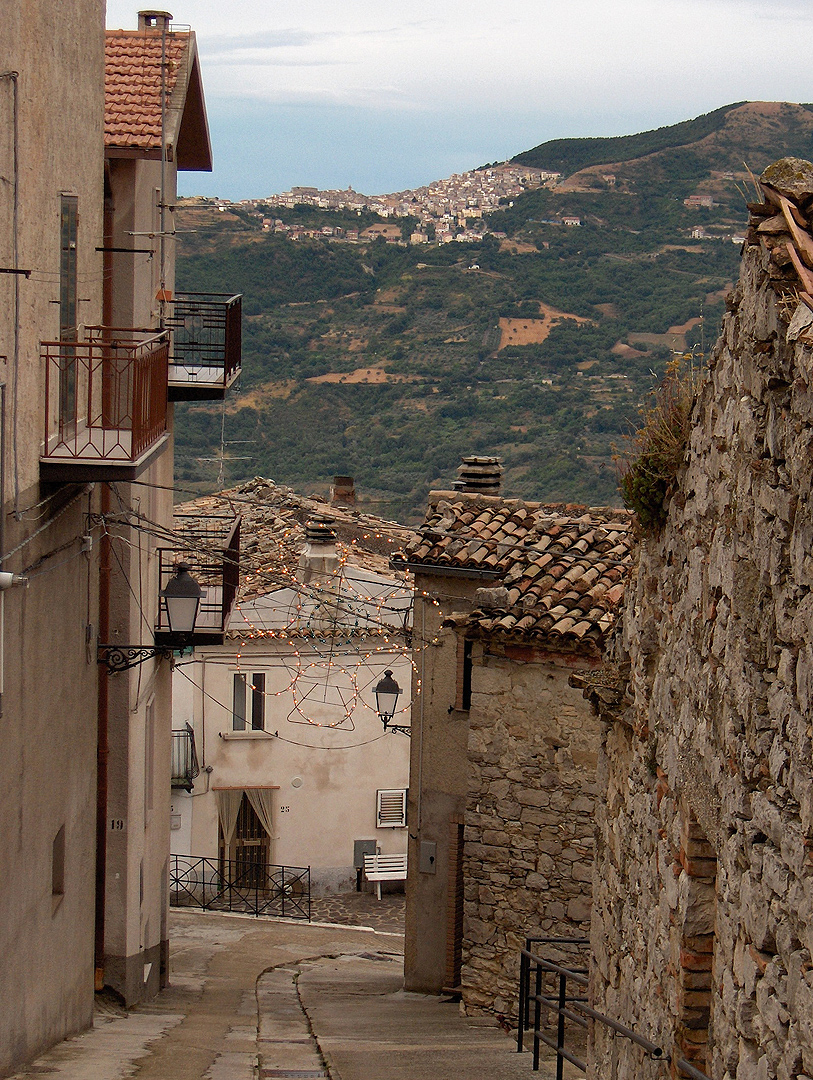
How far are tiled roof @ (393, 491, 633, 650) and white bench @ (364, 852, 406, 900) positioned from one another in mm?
11593

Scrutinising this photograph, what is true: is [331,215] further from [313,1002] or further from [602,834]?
[602,834]

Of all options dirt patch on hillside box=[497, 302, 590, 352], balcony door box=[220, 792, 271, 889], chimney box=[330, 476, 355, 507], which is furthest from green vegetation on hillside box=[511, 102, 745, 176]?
balcony door box=[220, 792, 271, 889]

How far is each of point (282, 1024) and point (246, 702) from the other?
47.9ft

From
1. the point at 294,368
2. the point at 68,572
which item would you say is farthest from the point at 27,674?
the point at 294,368

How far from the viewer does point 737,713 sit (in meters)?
5.25

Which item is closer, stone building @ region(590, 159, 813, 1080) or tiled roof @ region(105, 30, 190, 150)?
stone building @ region(590, 159, 813, 1080)

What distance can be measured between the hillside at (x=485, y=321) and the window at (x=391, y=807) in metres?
14.7

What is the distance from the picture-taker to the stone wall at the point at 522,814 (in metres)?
13.6

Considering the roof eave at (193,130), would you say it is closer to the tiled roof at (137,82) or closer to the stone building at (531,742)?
the tiled roof at (137,82)

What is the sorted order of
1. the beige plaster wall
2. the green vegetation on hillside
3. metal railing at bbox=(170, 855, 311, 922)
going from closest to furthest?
1. the beige plaster wall
2. metal railing at bbox=(170, 855, 311, 922)
3. the green vegetation on hillside

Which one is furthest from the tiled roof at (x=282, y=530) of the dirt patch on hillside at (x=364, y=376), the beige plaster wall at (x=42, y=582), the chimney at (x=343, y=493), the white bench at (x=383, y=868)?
the dirt patch on hillside at (x=364, y=376)

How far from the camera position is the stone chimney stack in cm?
2584

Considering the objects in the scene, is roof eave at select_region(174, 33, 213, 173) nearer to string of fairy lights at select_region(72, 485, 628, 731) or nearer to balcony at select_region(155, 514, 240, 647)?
balcony at select_region(155, 514, 240, 647)

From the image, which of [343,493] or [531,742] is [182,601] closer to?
[531,742]
